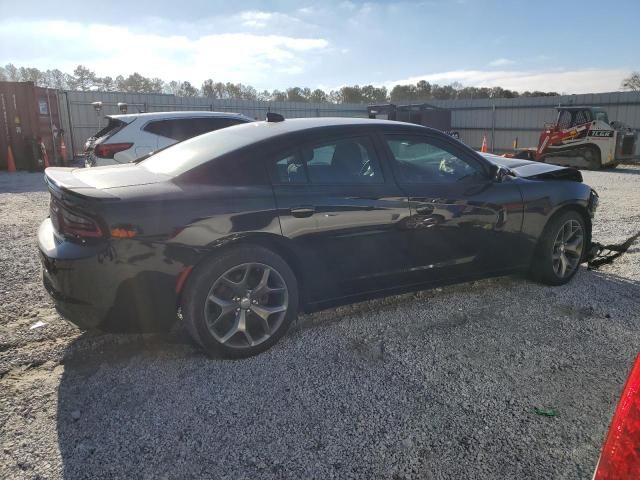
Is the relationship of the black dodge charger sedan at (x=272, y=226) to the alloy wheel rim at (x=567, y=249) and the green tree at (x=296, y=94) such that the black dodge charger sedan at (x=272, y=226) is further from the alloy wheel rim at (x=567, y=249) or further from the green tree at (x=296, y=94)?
the green tree at (x=296, y=94)

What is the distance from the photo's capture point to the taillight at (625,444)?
113 cm

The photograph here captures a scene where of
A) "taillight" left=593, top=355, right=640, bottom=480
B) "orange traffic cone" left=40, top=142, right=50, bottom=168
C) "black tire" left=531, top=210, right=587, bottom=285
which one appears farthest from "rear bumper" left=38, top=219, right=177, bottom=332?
"orange traffic cone" left=40, top=142, right=50, bottom=168

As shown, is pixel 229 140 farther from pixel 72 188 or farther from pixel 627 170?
pixel 627 170

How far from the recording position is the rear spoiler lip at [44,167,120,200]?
107 inches

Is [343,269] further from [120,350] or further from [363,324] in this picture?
[120,350]

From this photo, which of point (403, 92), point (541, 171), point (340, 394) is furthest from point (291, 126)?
point (403, 92)

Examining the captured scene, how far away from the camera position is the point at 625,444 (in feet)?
3.79

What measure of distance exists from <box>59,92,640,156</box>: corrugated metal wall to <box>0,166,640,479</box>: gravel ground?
1747 centimetres

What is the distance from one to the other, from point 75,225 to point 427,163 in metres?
2.51

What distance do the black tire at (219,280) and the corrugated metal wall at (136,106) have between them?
1735 centimetres

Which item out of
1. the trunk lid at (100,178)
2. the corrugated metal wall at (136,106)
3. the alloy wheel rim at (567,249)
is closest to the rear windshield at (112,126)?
the trunk lid at (100,178)

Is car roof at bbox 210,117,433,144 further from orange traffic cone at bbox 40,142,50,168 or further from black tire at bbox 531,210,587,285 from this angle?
orange traffic cone at bbox 40,142,50,168

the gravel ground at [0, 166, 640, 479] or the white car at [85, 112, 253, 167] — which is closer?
the gravel ground at [0, 166, 640, 479]

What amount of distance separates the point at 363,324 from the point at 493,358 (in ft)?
3.12
